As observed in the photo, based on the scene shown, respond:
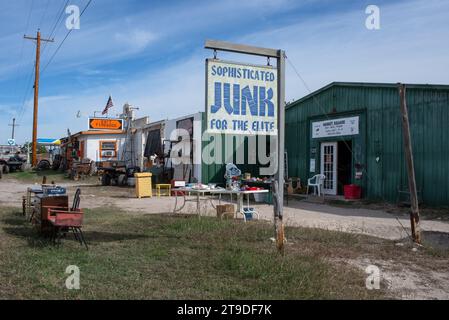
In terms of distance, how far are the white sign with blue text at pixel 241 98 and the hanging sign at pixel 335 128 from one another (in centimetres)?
929

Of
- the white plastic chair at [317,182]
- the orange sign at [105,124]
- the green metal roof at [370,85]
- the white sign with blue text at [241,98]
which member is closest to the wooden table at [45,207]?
the white sign with blue text at [241,98]

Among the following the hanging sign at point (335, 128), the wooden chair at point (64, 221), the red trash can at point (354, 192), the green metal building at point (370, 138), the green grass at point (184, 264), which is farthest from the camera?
the hanging sign at point (335, 128)

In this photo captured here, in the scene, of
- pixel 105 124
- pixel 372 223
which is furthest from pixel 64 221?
pixel 105 124

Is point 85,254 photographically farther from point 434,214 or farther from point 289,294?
point 434,214

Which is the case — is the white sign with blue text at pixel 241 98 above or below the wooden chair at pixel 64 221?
above

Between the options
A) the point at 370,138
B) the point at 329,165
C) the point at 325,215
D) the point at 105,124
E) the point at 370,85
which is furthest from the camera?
the point at 105,124

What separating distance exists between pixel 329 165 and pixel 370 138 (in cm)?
244

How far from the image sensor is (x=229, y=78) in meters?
7.13

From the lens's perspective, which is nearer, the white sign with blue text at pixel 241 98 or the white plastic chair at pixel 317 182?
the white sign with blue text at pixel 241 98

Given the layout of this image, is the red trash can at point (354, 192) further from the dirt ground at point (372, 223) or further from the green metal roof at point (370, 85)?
the green metal roof at point (370, 85)

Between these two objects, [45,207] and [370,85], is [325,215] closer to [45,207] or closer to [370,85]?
[370,85]

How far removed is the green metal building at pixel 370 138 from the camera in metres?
13.1

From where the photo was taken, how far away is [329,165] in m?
17.5

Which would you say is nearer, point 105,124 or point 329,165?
point 329,165
